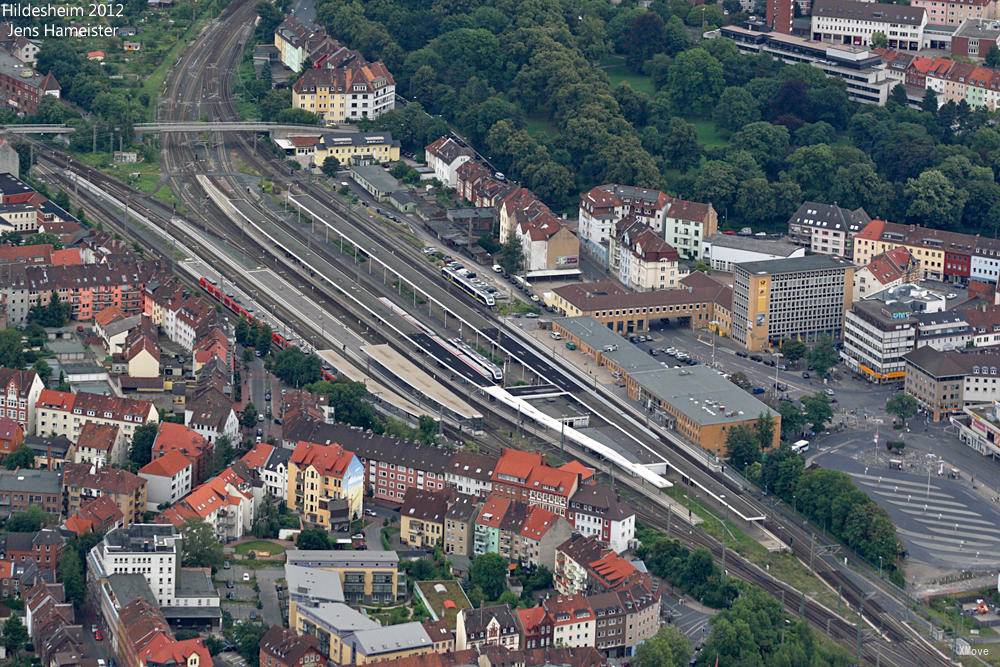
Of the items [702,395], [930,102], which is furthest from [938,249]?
[702,395]

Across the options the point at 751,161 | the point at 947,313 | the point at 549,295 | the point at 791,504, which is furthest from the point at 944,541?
the point at 751,161

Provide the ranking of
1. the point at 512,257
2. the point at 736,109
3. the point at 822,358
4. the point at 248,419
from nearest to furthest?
the point at 248,419 < the point at 822,358 < the point at 512,257 < the point at 736,109

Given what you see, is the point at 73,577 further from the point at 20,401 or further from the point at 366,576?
the point at 20,401

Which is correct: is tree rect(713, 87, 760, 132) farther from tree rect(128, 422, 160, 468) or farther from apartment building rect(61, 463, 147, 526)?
apartment building rect(61, 463, 147, 526)

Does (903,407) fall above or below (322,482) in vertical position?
below

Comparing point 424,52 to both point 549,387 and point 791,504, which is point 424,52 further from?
point 791,504

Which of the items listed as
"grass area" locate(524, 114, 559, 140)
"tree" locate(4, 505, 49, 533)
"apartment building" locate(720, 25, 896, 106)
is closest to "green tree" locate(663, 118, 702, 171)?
"grass area" locate(524, 114, 559, 140)
